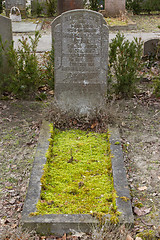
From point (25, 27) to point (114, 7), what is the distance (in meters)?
3.51

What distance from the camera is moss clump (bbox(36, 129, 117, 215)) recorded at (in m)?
3.61

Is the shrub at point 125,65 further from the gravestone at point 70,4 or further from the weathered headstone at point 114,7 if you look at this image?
the weathered headstone at point 114,7

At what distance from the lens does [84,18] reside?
508 cm

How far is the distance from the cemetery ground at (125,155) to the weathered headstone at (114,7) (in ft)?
22.6

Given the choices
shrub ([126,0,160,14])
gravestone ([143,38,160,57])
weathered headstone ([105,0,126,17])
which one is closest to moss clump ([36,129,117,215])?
gravestone ([143,38,160,57])

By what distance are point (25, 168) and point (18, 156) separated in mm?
310

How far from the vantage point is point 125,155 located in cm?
467

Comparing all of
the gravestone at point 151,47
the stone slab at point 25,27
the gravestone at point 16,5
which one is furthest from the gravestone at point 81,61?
the gravestone at point 16,5

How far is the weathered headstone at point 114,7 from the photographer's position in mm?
12888

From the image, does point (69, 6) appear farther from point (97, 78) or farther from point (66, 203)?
point (66, 203)

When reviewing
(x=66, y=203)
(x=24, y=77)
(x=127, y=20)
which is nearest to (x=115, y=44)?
(x=24, y=77)

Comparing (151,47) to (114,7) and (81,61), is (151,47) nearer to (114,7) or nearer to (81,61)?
(81,61)

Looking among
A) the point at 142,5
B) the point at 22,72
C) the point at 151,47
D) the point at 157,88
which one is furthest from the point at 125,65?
the point at 142,5

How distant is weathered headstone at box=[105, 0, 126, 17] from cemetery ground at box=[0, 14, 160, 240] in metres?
6.90
